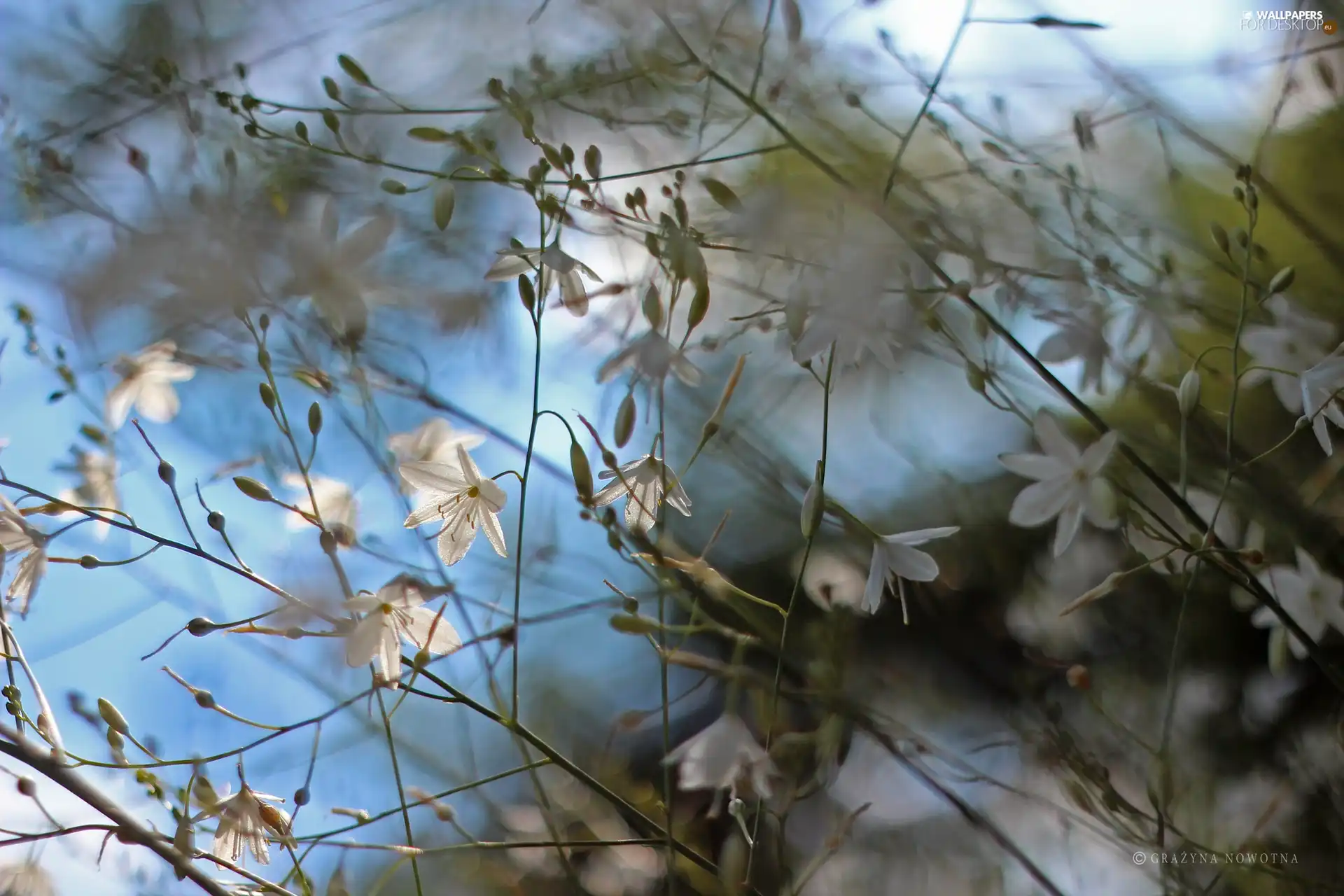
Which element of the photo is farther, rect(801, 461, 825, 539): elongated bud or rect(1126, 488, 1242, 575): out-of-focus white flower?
rect(1126, 488, 1242, 575): out-of-focus white flower

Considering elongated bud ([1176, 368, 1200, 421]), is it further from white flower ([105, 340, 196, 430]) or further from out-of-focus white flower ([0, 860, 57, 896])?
out-of-focus white flower ([0, 860, 57, 896])

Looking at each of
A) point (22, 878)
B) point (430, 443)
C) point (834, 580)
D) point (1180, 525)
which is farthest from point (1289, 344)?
point (22, 878)

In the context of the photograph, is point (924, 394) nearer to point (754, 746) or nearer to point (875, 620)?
point (875, 620)

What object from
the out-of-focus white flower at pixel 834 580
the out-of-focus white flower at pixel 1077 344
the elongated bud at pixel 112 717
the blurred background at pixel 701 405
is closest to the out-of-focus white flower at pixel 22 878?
the blurred background at pixel 701 405

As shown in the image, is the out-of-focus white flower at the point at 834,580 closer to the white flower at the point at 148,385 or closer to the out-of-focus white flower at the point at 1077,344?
the out-of-focus white flower at the point at 1077,344

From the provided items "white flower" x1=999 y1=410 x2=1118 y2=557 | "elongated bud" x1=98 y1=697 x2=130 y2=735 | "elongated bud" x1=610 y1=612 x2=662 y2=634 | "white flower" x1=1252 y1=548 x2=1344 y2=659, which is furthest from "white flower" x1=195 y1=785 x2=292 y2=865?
"white flower" x1=1252 y1=548 x2=1344 y2=659

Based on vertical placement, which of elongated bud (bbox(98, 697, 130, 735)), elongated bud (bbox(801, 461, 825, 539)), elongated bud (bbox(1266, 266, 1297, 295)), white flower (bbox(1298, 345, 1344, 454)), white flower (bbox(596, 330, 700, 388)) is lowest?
elongated bud (bbox(98, 697, 130, 735))

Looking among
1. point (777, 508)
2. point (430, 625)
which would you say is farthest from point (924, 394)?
point (430, 625)
